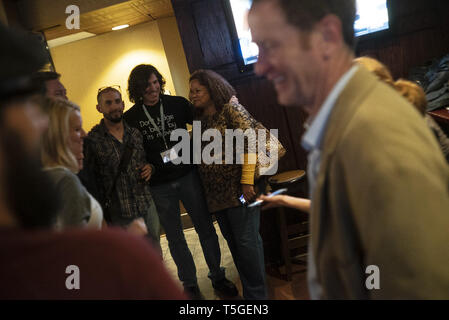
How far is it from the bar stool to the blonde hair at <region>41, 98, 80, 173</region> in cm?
180

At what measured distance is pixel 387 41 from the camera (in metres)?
3.12

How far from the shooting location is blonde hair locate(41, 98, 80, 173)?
4.74 ft

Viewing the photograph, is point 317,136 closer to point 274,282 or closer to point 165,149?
point 165,149

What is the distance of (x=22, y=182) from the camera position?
53cm

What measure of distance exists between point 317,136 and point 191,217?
2256 millimetres

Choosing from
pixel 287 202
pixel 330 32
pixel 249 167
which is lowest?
pixel 249 167

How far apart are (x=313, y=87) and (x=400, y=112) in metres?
0.21

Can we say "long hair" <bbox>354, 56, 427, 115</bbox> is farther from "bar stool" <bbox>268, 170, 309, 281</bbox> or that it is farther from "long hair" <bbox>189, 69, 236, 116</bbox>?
"bar stool" <bbox>268, 170, 309, 281</bbox>

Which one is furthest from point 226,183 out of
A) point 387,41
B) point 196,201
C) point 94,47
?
point 94,47

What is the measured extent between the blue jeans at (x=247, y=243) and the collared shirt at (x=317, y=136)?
1.72m

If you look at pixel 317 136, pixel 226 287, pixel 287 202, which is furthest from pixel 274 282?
pixel 317 136

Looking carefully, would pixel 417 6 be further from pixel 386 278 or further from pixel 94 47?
pixel 94 47

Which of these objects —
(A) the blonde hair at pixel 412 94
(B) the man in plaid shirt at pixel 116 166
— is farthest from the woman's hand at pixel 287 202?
(B) the man in plaid shirt at pixel 116 166
